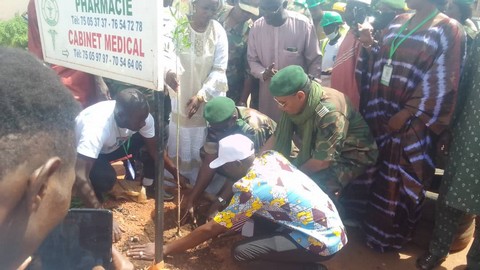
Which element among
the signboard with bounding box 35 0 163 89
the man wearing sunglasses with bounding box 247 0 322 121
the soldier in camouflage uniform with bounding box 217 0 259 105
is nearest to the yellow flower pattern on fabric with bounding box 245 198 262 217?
the signboard with bounding box 35 0 163 89

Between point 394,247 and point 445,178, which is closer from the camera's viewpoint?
point 445,178

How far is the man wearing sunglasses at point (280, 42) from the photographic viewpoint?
3926 mm

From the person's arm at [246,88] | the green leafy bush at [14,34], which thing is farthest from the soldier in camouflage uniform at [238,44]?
the green leafy bush at [14,34]

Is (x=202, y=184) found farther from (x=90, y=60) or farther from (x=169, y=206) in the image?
(x=90, y=60)

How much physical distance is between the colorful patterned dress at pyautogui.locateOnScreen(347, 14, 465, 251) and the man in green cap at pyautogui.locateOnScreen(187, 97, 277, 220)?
2.60 ft

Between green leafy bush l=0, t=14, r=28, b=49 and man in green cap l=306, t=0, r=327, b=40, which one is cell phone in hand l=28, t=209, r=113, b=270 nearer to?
man in green cap l=306, t=0, r=327, b=40

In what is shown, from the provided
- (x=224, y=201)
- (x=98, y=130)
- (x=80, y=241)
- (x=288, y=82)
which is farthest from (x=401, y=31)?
(x=80, y=241)

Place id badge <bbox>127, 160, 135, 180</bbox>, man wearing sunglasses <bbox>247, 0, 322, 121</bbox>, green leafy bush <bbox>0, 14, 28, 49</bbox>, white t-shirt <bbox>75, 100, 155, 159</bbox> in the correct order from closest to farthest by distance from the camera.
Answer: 1. white t-shirt <bbox>75, 100, 155, 159</bbox>
2. id badge <bbox>127, 160, 135, 180</bbox>
3. man wearing sunglasses <bbox>247, 0, 322, 121</bbox>
4. green leafy bush <bbox>0, 14, 28, 49</bbox>

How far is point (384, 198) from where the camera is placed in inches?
126

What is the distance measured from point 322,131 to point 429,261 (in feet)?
3.68

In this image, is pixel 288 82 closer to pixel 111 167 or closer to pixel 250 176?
pixel 250 176

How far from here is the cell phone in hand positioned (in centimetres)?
156

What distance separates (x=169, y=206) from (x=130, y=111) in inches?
38.0

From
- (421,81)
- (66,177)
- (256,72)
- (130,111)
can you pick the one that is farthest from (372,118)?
(66,177)
